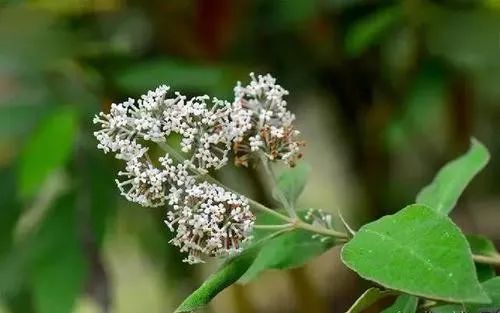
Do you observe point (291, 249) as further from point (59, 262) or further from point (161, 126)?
point (59, 262)

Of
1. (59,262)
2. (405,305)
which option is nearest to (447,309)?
(405,305)

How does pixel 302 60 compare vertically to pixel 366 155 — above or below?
above

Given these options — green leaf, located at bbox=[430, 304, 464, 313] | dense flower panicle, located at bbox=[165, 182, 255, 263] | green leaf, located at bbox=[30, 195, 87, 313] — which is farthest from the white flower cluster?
green leaf, located at bbox=[30, 195, 87, 313]

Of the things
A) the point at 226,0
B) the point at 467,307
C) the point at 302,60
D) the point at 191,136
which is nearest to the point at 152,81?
the point at 226,0

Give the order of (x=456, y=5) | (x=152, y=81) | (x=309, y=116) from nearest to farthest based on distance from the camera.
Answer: (x=152, y=81), (x=456, y=5), (x=309, y=116)

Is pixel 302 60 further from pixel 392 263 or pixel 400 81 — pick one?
pixel 392 263
